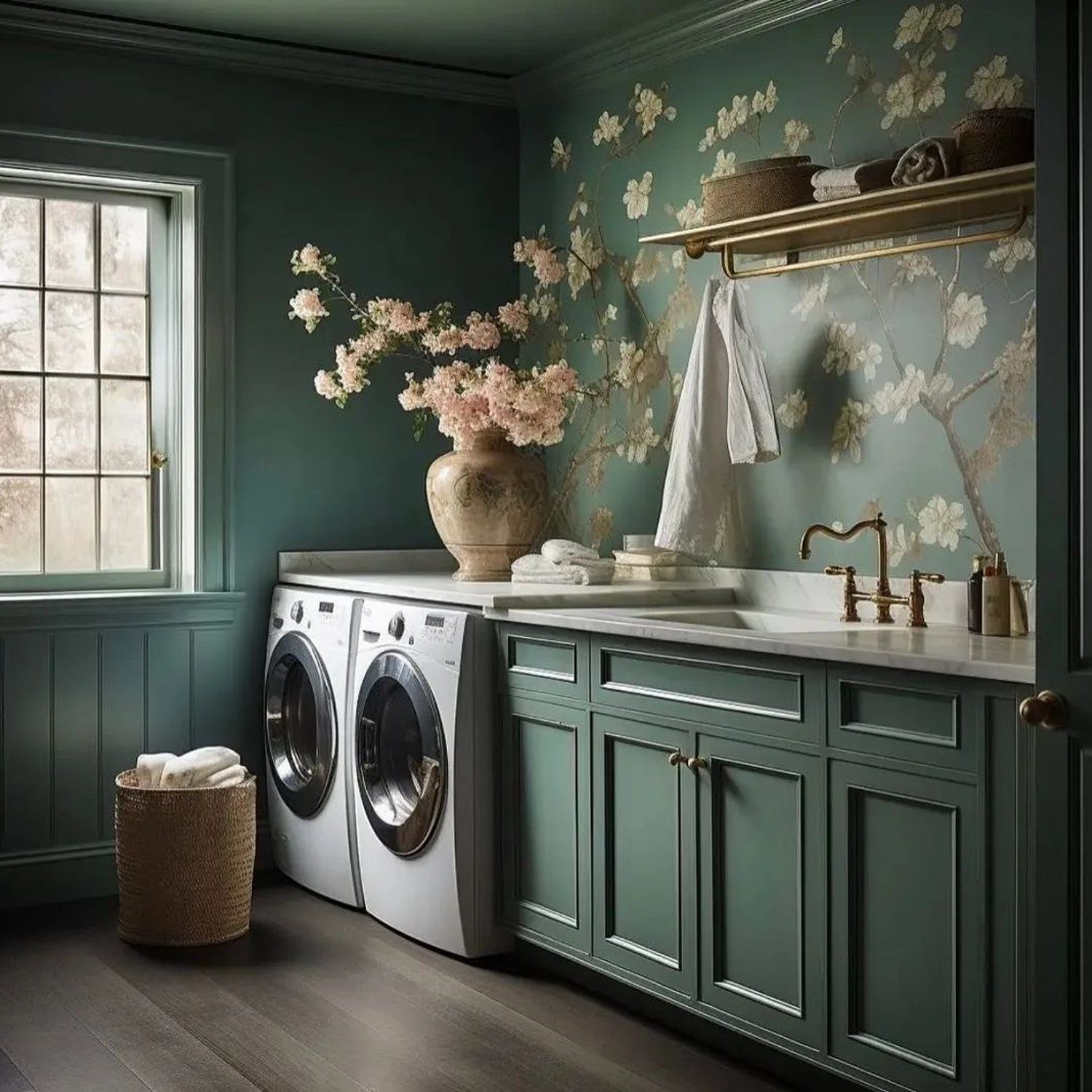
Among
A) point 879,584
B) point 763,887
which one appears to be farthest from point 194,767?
point 879,584

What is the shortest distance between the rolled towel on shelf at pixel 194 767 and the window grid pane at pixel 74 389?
2.68ft

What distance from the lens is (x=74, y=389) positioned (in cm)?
457

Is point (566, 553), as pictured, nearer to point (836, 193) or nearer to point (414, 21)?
point (836, 193)

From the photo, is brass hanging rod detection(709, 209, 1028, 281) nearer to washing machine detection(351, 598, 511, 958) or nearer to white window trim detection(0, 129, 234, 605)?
washing machine detection(351, 598, 511, 958)

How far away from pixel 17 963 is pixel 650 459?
7.01 feet

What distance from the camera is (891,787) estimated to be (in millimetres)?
2689

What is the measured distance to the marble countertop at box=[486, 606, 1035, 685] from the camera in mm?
2553

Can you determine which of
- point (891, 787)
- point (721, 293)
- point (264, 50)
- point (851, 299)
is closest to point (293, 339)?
point (264, 50)

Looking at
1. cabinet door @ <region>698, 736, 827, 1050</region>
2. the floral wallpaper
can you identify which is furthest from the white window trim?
cabinet door @ <region>698, 736, 827, 1050</region>

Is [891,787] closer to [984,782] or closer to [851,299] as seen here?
[984,782]

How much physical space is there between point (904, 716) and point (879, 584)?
885 mm

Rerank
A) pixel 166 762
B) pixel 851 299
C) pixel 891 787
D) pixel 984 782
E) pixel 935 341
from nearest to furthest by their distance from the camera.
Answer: pixel 984 782 < pixel 891 787 < pixel 935 341 < pixel 851 299 < pixel 166 762

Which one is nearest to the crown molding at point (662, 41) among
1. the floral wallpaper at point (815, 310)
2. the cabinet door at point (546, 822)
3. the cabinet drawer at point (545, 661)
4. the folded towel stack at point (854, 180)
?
the floral wallpaper at point (815, 310)

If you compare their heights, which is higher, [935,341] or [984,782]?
[935,341]
